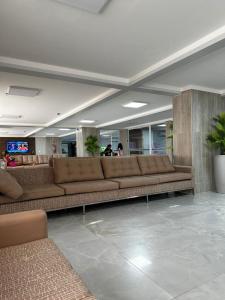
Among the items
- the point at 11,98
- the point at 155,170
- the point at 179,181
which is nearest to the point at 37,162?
the point at 11,98

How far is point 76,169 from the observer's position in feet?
13.1

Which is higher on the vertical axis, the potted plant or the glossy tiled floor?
the potted plant

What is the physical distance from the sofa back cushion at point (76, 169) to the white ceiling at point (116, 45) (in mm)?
1536

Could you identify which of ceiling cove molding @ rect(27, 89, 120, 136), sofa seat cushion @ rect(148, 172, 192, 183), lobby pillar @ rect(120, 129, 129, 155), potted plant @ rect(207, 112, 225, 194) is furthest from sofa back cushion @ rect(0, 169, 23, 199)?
lobby pillar @ rect(120, 129, 129, 155)

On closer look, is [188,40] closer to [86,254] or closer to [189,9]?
[189,9]

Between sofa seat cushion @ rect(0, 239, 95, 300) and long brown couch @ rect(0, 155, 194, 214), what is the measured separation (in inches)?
65.9

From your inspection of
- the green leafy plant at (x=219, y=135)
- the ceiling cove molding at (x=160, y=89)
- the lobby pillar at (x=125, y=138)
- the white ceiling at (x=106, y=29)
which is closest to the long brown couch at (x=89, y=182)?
the green leafy plant at (x=219, y=135)

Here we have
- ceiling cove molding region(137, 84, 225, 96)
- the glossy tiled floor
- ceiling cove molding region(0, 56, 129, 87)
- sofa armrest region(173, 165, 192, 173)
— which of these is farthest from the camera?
ceiling cove molding region(137, 84, 225, 96)

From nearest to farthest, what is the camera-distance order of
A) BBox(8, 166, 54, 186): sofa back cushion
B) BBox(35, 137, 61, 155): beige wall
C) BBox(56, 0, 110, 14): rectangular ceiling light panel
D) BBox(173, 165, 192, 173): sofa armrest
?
BBox(56, 0, 110, 14): rectangular ceiling light panel < BBox(8, 166, 54, 186): sofa back cushion < BBox(173, 165, 192, 173): sofa armrest < BBox(35, 137, 61, 155): beige wall

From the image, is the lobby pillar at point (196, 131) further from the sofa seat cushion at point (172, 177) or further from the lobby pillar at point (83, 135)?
the lobby pillar at point (83, 135)

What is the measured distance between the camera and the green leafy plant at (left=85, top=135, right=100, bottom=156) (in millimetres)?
11281

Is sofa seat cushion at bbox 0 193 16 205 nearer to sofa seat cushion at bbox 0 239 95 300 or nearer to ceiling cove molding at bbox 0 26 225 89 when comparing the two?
sofa seat cushion at bbox 0 239 95 300

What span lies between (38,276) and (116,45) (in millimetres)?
2893

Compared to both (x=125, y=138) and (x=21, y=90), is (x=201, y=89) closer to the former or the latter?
(x=21, y=90)
